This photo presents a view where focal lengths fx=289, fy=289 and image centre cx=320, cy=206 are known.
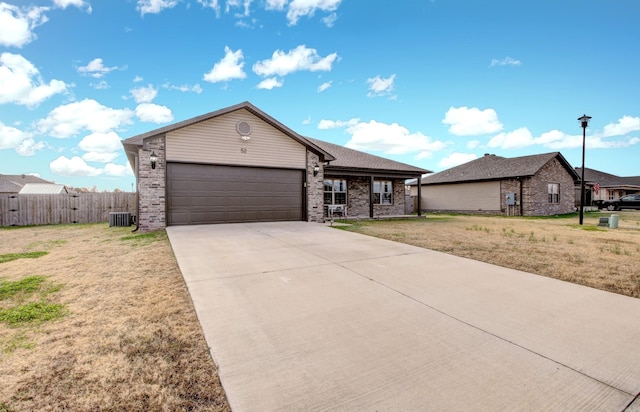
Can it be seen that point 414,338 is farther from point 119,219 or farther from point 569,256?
point 119,219

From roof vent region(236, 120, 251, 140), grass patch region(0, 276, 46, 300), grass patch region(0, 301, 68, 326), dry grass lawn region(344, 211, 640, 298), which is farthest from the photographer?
roof vent region(236, 120, 251, 140)

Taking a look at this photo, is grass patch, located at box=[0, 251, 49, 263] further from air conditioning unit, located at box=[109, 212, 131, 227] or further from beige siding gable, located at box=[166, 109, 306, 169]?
air conditioning unit, located at box=[109, 212, 131, 227]

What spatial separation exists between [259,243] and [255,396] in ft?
18.7

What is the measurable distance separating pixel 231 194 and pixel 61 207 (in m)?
10.6

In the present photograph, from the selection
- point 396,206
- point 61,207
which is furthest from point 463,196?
point 61,207

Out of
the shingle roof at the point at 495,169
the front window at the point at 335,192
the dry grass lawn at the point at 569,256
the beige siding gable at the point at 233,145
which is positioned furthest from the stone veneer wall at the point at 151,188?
the shingle roof at the point at 495,169

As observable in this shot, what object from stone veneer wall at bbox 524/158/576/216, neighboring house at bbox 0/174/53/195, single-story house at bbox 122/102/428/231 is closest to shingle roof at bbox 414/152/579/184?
stone veneer wall at bbox 524/158/576/216

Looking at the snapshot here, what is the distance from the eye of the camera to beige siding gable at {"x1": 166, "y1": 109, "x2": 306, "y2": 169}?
11.0 meters

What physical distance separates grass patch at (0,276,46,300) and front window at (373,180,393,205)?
16248mm

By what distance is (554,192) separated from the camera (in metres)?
22.6

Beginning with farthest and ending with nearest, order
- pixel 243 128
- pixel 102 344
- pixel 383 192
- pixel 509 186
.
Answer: pixel 509 186 → pixel 383 192 → pixel 243 128 → pixel 102 344

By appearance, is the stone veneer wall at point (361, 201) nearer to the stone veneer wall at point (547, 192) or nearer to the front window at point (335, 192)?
the front window at point (335, 192)

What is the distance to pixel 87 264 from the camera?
5562 mm

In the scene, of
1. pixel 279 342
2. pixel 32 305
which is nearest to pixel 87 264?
pixel 32 305
